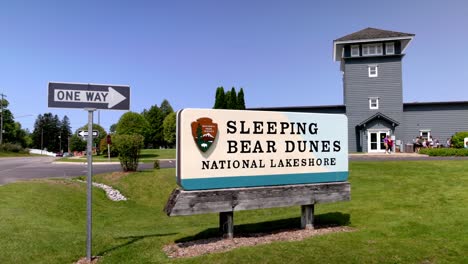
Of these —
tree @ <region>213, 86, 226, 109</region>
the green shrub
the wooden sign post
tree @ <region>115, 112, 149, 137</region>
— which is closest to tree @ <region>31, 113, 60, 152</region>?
tree @ <region>115, 112, 149, 137</region>

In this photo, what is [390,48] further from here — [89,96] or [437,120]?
[89,96]

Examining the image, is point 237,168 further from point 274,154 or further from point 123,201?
point 123,201

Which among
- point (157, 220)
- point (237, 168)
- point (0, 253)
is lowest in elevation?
point (157, 220)

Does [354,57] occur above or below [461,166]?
above

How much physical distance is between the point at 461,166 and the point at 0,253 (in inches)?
722

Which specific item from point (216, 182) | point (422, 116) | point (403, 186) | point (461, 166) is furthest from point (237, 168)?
point (422, 116)

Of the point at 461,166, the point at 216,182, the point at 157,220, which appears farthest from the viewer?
the point at 461,166

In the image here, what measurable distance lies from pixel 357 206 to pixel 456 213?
2.33 m

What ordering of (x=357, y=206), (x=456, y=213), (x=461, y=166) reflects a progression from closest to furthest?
(x=456, y=213) → (x=357, y=206) → (x=461, y=166)

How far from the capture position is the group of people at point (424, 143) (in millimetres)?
32153

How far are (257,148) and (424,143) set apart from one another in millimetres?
31285

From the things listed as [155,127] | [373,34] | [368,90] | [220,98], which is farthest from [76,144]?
[373,34]

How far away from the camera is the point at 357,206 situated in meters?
9.25

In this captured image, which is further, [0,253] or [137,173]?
[137,173]
